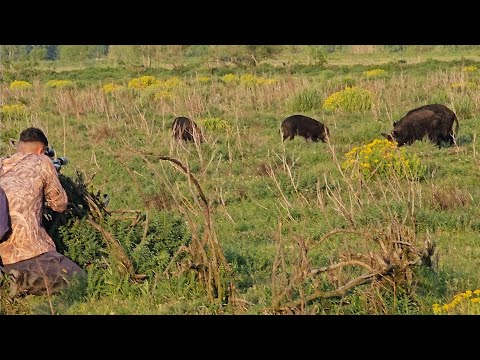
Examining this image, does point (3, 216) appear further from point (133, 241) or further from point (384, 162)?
point (384, 162)

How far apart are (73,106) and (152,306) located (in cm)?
1650

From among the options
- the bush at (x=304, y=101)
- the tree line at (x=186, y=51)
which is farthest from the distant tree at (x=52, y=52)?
the bush at (x=304, y=101)

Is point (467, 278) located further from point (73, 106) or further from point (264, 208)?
point (73, 106)

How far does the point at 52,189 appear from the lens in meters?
6.84

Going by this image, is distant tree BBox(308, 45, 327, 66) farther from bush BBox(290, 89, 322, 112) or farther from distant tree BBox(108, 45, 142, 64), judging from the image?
bush BBox(290, 89, 322, 112)

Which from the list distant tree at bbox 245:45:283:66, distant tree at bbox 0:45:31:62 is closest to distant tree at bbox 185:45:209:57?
distant tree at bbox 245:45:283:66

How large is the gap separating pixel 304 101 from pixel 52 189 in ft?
45.9

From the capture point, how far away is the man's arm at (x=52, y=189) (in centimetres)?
678

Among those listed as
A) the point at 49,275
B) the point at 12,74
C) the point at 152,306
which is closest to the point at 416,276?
the point at 152,306

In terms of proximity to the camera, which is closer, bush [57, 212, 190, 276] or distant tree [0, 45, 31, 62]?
bush [57, 212, 190, 276]

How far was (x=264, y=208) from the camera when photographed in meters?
10.3

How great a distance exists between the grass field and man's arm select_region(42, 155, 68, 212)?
45cm

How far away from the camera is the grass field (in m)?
5.95

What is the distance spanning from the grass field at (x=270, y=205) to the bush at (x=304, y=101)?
0.13 ft
